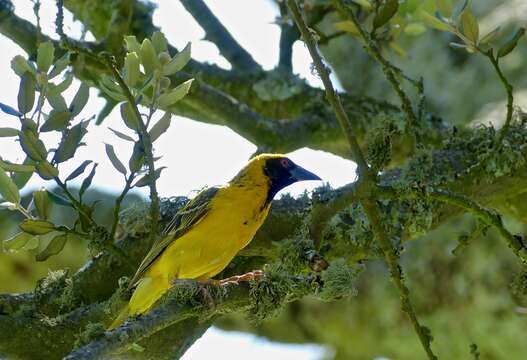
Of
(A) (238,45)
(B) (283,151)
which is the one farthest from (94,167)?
(A) (238,45)

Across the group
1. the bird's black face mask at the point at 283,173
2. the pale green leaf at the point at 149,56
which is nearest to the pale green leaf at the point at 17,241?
the pale green leaf at the point at 149,56

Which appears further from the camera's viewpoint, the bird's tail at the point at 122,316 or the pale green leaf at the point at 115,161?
the bird's tail at the point at 122,316

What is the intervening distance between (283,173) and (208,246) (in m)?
0.70

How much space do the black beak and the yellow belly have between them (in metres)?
0.29

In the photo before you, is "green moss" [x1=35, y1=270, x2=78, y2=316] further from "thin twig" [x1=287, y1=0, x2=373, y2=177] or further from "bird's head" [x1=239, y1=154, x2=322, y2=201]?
"thin twig" [x1=287, y1=0, x2=373, y2=177]

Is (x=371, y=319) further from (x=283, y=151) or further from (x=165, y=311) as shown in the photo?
(x=165, y=311)

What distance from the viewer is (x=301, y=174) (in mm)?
4984

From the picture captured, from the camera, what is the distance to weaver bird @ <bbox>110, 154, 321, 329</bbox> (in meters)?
4.37

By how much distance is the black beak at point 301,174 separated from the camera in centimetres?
493

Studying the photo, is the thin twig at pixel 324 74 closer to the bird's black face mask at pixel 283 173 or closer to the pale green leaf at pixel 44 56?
the pale green leaf at pixel 44 56

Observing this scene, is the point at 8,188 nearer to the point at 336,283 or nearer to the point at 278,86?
the point at 336,283

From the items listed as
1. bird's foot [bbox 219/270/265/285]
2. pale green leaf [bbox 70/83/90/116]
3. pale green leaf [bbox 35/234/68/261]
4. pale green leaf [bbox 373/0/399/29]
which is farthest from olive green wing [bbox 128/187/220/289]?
pale green leaf [bbox 373/0/399/29]

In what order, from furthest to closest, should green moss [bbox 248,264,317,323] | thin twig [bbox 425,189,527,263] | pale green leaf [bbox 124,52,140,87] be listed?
green moss [bbox 248,264,317,323] < pale green leaf [bbox 124,52,140,87] < thin twig [bbox 425,189,527,263]

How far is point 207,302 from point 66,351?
68 cm
